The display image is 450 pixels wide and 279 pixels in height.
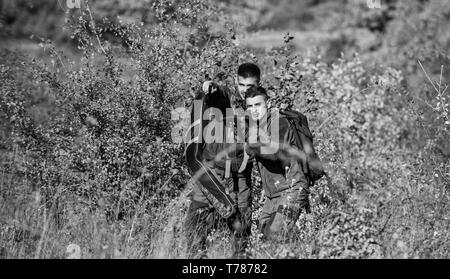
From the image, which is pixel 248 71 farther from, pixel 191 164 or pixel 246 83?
pixel 191 164

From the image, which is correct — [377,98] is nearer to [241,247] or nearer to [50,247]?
[241,247]

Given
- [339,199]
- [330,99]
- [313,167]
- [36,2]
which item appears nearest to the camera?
[313,167]

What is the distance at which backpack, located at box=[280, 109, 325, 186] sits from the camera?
6.09m

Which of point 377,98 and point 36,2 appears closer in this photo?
point 377,98

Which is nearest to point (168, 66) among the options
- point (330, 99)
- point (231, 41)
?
point (231, 41)

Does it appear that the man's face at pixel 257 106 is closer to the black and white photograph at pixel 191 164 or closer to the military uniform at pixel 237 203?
the black and white photograph at pixel 191 164

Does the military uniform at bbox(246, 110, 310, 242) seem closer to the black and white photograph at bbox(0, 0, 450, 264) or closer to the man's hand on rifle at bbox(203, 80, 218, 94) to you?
the black and white photograph at bbox(0, 0, 450, 264)

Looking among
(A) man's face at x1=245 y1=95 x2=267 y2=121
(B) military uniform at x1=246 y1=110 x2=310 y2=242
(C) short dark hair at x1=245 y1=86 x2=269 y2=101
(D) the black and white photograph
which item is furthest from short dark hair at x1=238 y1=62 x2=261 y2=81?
(B) military uniform at x1=246 y1=110 x2=310 y2=242

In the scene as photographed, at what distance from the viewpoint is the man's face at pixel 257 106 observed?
6219 mm

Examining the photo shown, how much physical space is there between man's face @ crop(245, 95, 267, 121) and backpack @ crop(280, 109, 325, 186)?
0.18 m

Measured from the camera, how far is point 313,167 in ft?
20.0

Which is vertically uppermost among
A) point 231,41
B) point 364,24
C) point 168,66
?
point 364,24

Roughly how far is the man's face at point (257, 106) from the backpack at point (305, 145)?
176 mm

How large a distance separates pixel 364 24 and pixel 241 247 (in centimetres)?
1460
